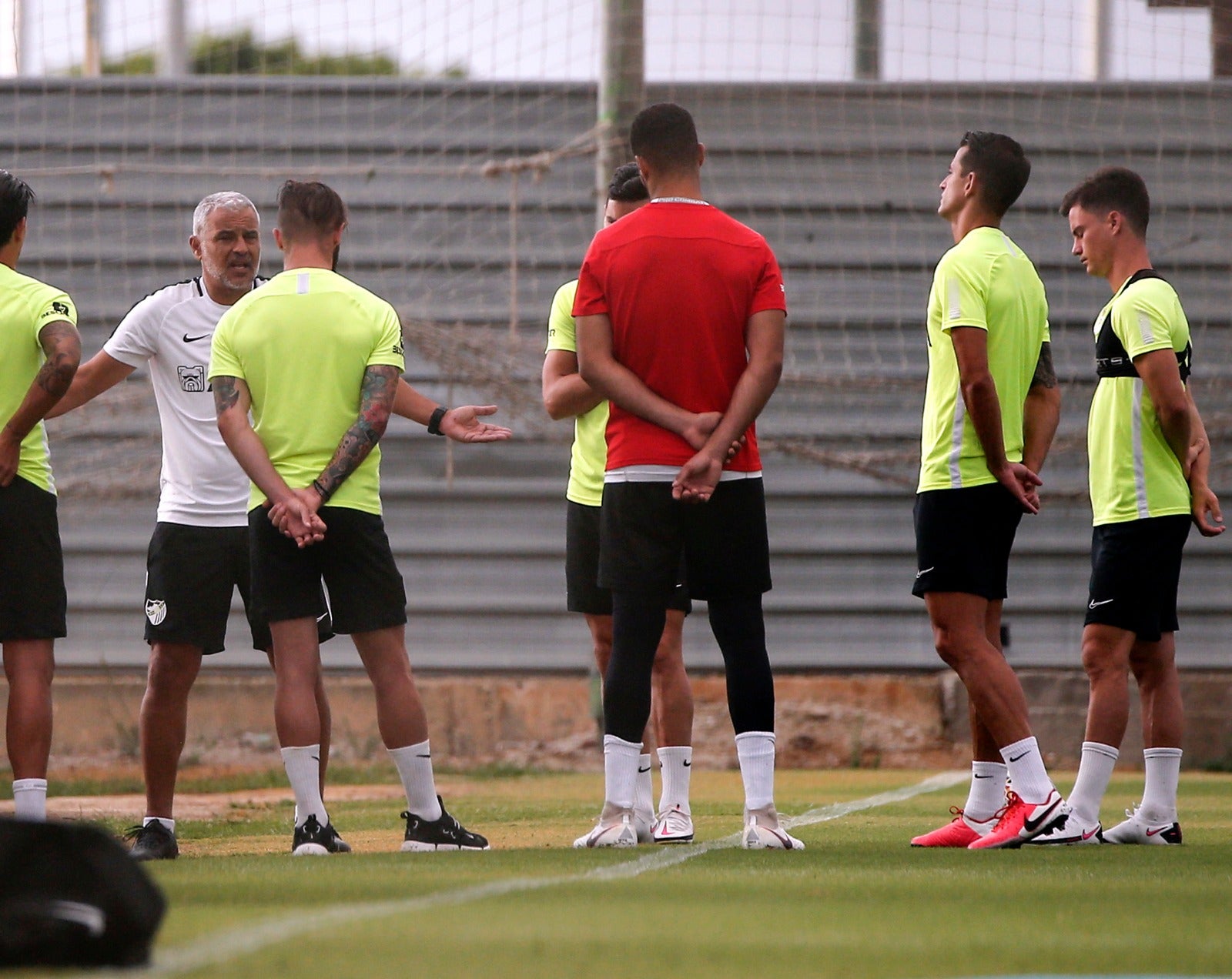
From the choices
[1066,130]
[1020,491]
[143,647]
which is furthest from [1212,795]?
[143,647]

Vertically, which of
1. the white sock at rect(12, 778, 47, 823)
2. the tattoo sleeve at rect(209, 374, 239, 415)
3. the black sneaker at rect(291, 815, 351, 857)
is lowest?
the black sneaker at rect(291, 815, 351, 857)

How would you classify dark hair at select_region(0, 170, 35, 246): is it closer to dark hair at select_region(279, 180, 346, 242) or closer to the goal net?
dark hair at select_region(279, 180, 346, 242)

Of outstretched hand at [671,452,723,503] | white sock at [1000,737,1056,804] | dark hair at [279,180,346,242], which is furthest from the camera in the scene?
dark hair at [279,180,346,242]

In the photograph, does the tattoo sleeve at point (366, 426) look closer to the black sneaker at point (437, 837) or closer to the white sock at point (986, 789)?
the black sneaker at point (437, 837)

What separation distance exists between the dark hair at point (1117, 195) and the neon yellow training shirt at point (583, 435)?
1707mm

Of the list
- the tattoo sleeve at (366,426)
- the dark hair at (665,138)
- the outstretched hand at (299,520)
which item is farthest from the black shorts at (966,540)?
the outstretched hand at (299,520)

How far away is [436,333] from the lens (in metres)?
9.98

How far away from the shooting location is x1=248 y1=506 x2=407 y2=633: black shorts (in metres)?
4.82

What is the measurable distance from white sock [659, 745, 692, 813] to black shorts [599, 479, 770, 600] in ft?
2.72

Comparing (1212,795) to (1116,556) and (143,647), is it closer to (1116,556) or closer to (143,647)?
(1116,556)

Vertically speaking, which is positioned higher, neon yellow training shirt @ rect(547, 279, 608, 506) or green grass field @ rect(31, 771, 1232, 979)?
neon yellow training shirt @ rect(547, 279, 608, 506)

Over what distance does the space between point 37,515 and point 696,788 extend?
440 centimetres

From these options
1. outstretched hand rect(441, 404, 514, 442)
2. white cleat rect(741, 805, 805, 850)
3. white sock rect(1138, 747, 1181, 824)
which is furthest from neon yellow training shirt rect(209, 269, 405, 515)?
white sock rect(1138, 747, 1181, 824)

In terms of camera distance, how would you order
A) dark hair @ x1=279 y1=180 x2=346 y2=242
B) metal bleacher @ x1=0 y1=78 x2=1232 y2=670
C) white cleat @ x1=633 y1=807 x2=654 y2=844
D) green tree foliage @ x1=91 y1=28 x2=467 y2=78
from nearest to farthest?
1. dark hair @ x1=279 y1=180 x2=346 y2=242
2. white cleat @ x1=633 y1=807 x2=654 y2=844
3. metal bleacher @ x1=0 y1=78 x2=1232 y2=670
4. green tree foliage @ x1=91 y1=28 x2=467 y2=78
